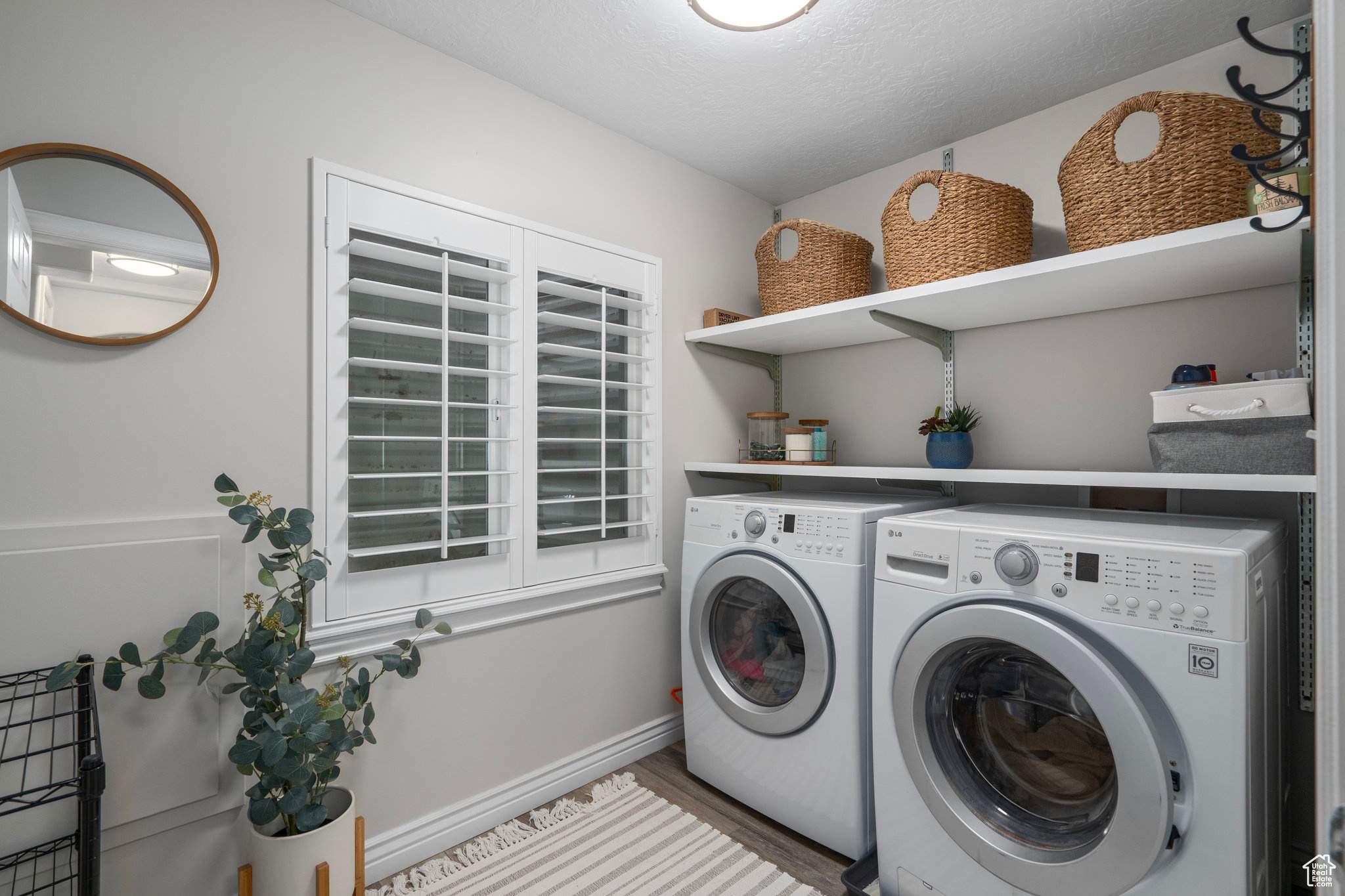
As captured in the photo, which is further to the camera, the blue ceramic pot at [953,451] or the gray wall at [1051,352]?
the blue ceramic pot at [953,451]

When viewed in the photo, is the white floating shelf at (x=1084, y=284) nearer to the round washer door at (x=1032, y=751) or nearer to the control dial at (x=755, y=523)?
the control dial at (x=755, y=523)

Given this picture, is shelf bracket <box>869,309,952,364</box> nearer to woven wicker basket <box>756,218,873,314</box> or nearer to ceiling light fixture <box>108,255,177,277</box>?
woven wicker basket <box>756,218,873,314</box>

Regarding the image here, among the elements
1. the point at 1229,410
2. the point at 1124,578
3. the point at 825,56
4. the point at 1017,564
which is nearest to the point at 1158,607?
the point at 1124,578

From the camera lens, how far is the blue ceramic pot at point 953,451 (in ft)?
6.60

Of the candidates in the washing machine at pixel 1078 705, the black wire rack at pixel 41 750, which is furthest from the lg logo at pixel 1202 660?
the black wire rack at pixel 41 750

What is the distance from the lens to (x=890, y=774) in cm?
156

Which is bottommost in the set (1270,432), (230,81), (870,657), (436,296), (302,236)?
(870,657)

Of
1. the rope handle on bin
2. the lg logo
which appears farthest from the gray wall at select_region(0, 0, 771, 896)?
the rope handle on bin

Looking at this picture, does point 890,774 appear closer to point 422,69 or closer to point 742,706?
point 742,706

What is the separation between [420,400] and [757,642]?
1271 mm

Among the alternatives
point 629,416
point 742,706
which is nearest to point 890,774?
point 742,706

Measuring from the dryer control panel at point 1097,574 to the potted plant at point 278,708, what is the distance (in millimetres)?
→ 1378

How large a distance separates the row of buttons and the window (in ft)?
4.61

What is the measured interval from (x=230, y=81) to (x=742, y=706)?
7.12ft
